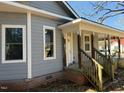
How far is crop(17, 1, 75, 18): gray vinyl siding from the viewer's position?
10.7 m

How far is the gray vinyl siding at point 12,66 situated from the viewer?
9516 millimetres

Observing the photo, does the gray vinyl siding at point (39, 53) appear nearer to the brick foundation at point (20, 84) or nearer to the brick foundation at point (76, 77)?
the brick foundation at point (20, 84)

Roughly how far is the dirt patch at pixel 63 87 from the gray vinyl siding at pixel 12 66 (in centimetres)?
115

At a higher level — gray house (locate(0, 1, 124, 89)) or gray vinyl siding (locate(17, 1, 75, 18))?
gray vinyl siding (locate(17, 1, 75, 18))

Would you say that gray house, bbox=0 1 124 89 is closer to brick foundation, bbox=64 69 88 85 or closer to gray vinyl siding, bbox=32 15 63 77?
gray vinyl siding, bbox=32 15 63 77

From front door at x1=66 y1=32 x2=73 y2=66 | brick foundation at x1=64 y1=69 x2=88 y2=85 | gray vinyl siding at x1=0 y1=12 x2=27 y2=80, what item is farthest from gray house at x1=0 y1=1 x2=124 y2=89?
front door at x1=66 y1=32 x2=73 y2=66

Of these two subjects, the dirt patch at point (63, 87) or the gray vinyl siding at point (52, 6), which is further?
the gray vinyl siding at point (52, 6)

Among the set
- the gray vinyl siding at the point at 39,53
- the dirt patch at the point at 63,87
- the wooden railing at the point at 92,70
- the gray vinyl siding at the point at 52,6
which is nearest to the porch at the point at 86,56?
the wooden railing at the point at 92,70

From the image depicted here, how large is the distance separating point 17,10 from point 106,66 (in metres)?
6.86

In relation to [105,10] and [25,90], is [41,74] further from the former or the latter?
[105,10]

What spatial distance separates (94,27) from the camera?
44.3 feet

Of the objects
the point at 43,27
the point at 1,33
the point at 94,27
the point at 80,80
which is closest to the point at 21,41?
the point at 1,33

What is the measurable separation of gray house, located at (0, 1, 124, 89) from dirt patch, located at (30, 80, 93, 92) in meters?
0.47

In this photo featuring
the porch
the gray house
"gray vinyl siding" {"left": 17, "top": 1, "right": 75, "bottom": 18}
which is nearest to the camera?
the gray house
